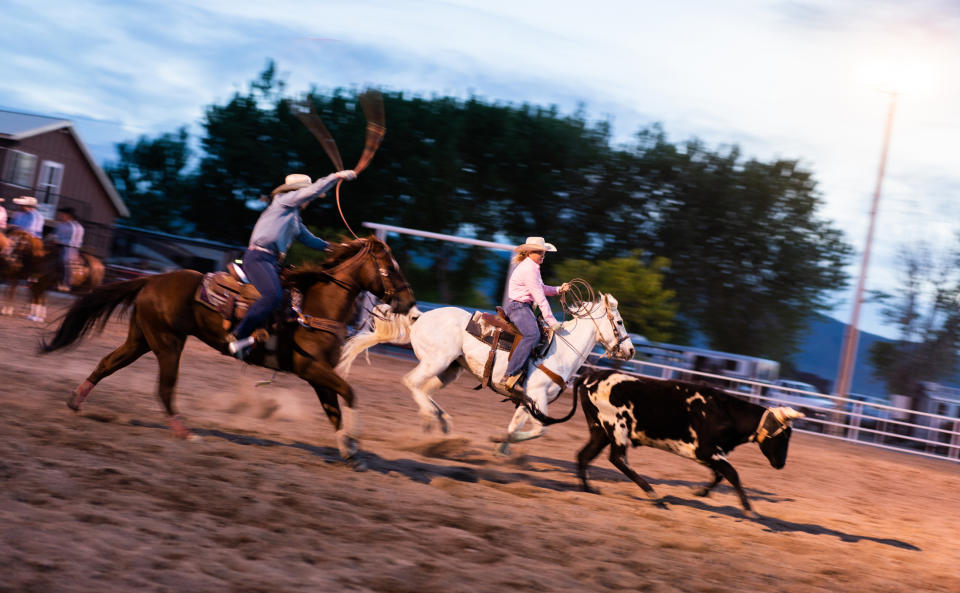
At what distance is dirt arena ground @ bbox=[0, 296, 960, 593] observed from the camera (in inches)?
157

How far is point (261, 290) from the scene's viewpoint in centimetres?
664

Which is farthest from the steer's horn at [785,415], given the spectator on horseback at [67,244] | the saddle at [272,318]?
the spectator on horseback at [67,244]

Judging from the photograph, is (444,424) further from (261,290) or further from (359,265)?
(261,290)

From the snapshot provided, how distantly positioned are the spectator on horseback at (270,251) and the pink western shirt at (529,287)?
7.05ft

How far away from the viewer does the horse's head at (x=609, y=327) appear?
853 centimetres

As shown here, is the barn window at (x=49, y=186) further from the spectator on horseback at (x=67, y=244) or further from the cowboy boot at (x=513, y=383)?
the cowboy boot at (x=513, y=383)

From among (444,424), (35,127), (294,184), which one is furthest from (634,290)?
(35,127)

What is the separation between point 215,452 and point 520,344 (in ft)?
9.44

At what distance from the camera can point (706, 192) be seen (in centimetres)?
3456

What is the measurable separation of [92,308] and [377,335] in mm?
2490

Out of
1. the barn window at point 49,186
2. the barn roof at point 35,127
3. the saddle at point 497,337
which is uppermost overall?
the barn roof at point 35,127

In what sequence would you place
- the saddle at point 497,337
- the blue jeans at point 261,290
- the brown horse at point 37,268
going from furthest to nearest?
the brown horse at point 37,268 → the saddle at point 497,337 → the blue jeans at point 261,290

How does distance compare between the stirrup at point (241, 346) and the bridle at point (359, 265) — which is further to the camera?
the bridle at point (359, 265)

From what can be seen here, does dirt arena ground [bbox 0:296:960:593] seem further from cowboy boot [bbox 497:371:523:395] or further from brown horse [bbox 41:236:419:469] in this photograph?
cowboy boot [bbox 497:371:523:395]
